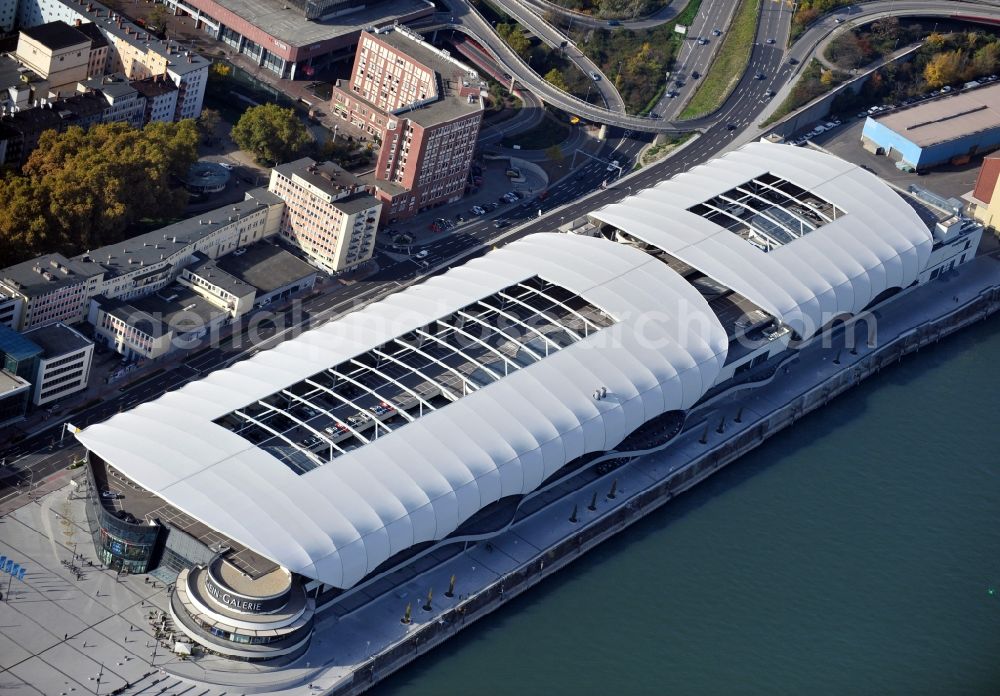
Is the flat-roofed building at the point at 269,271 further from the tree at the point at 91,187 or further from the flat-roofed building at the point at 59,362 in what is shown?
the flat-roofed building at the point at 59,362

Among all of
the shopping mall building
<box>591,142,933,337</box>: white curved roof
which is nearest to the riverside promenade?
the shopping mall building

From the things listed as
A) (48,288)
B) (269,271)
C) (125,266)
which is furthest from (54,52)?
(48,288)

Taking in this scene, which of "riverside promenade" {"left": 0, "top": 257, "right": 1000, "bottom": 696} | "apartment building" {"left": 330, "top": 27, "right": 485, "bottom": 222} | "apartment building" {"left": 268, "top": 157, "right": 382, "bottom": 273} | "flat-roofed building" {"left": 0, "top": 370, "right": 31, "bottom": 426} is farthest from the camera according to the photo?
"apartment building" {"left": 330, "top": 27, "right": 485, "bottom": 222}

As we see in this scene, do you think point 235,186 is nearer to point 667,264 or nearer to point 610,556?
point 667,264

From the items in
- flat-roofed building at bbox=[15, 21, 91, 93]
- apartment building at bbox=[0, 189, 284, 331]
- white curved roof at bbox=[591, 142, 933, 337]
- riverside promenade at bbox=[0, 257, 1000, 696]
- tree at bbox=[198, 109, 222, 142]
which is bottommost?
riverside promenade at bbox=[0, 257, 1000, 696]

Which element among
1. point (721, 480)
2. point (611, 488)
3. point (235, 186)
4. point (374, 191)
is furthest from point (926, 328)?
point (235, 186)

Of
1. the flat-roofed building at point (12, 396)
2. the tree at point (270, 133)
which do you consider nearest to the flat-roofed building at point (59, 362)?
the flat-roofed building at point (12, 396)

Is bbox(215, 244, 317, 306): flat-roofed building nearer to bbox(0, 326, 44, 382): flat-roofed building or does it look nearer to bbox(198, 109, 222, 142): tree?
bbox(198, 109, 222, 142): tree
